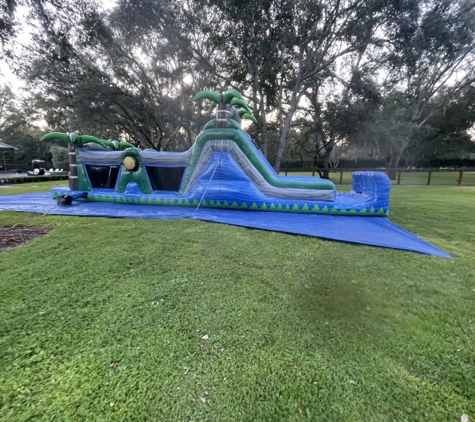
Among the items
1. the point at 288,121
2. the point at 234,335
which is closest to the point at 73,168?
the point at 234,335

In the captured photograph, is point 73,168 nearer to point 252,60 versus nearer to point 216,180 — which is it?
point 216,180

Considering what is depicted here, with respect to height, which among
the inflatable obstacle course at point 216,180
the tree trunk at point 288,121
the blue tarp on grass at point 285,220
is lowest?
the blue tarp on grass at point 285,220

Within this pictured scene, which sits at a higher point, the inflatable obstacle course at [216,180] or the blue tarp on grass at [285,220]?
the inflatable obstacle course at [216,180]

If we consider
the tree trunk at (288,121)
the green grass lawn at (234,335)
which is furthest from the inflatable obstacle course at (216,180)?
the tree trunk at (288,121)

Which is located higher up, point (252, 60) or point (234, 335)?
point (252, 60)

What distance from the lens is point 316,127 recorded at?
1420 cm

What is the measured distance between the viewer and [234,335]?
5.25ft

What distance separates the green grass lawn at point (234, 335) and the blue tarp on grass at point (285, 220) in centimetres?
52

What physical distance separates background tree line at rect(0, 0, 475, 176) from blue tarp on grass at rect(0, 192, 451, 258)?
3.42 metres

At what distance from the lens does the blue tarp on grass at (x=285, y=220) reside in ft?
11.5

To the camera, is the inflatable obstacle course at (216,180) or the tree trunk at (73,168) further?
the tree trunk at (73,168)

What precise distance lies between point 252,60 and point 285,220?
906 centimetres

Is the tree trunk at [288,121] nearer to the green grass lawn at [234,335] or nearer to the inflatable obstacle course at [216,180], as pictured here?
the inflatable obstacle course at [216,180]

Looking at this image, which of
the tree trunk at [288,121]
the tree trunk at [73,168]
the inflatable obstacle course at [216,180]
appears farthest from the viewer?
the tree trunk at [288,121]
